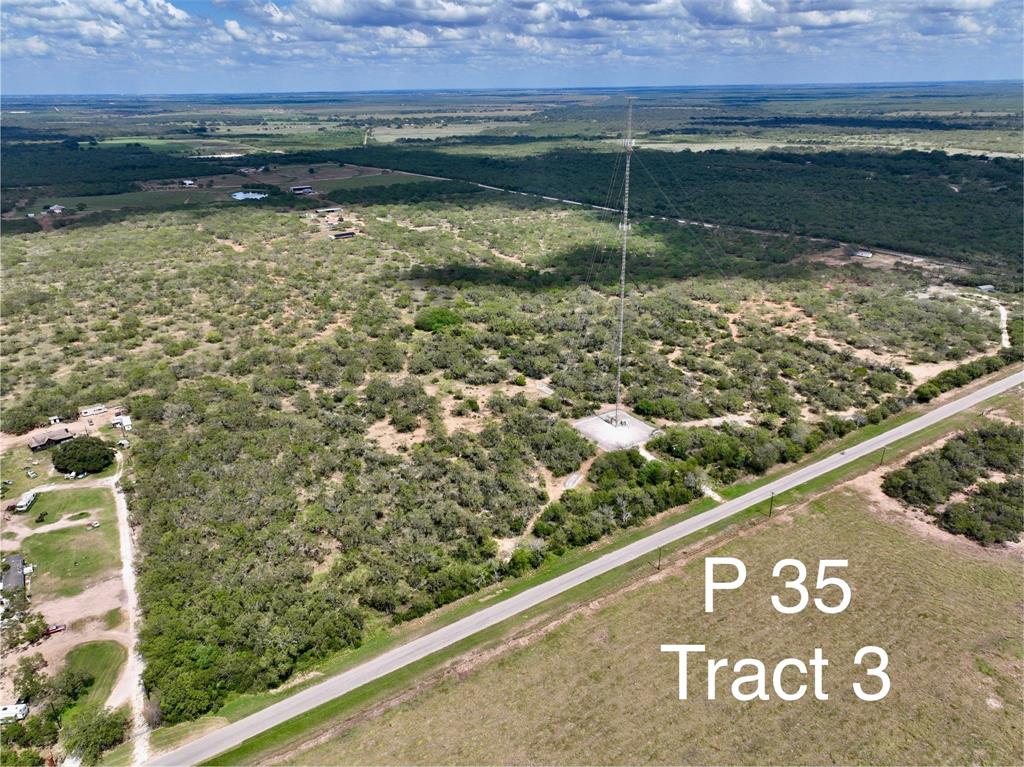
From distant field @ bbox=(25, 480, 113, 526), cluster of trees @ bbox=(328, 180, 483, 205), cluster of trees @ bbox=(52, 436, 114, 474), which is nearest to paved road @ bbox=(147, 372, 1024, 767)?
distant field @ bbox=(25, 480, 113, 526)

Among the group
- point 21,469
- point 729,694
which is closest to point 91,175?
point 21,469

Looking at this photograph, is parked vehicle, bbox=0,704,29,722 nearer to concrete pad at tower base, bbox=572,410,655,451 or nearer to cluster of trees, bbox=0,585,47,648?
cluster of trees, bbox=0,585,47,648

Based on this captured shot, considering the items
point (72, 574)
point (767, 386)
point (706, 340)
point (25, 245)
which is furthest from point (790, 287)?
point (25, 245)

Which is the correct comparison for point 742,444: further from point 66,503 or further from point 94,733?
point 66,503

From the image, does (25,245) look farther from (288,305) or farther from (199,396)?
(199,396)

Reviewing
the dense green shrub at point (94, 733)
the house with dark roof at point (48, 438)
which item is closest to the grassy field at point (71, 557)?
the dense green shrub at point (94, 733)
